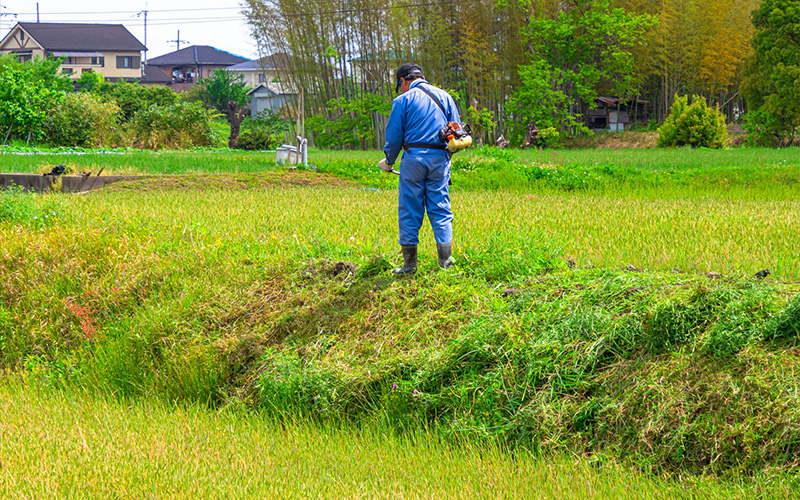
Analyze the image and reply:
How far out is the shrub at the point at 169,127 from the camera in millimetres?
33969

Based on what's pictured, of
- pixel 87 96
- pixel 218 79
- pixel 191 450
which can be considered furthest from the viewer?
pixel 218 79

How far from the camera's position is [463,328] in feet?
14.6

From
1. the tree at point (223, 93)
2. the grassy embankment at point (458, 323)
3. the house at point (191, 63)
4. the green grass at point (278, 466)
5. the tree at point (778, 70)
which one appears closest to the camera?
the green grass at point (278, 466)

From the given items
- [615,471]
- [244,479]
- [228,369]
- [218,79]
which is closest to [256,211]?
[228,369]

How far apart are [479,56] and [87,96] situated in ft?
63.1

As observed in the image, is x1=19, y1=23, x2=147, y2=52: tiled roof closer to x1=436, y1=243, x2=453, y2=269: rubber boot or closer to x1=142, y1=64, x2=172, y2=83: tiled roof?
x1=142, y1=64, x2=172, y2=83: tiled roof

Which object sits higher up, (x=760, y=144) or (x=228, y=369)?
(x=760, y=144)

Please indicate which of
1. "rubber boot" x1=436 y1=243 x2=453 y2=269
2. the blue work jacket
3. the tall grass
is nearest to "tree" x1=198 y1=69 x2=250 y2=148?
the tall grass

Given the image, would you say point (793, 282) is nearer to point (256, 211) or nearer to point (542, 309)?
point (542, 309)

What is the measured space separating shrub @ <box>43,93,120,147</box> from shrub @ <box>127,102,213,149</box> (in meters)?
1.08

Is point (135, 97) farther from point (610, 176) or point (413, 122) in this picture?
point (413, 122)

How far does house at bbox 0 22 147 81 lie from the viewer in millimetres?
73938

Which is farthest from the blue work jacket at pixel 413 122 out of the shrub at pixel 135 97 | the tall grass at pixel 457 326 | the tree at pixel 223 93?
the tree at pixel 223 93

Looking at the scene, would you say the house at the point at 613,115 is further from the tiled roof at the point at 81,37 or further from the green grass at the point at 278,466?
the tiled roof at the point at 81,37
